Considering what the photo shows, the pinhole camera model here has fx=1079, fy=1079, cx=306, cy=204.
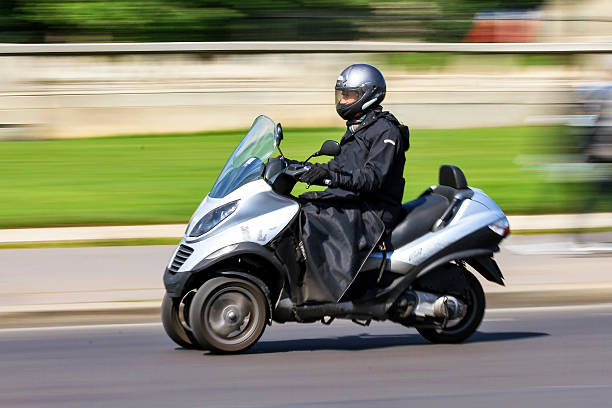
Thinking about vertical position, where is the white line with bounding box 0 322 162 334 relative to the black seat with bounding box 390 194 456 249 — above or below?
below

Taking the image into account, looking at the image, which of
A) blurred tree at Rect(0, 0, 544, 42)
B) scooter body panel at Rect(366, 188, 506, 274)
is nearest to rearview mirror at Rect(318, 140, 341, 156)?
scooter body panel at Rect(366, 188, 506, 274)

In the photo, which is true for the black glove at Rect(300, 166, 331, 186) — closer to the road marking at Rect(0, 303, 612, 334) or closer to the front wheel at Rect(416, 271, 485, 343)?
the front wheel at Rect(416, 271, 485, 343)

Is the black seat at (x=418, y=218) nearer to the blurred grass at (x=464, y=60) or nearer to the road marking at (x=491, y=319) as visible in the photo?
the road marking at (x=491, y=319)

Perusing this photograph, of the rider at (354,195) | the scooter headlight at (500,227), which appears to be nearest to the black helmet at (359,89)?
the rider at (354,195)

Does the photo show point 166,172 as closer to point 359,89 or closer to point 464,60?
point 464,60

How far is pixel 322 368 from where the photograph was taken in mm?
6199

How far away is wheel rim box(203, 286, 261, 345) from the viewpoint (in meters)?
6.32

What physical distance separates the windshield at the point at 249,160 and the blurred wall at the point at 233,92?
11.8 meters

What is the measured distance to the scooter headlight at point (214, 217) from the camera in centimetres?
626

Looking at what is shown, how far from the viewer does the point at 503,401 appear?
215 inches

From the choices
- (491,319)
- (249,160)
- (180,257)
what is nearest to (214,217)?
(180,257)

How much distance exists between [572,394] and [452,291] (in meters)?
1.30

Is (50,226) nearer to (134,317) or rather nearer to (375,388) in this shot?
(134,317)

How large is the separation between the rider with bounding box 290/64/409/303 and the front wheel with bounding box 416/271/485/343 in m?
0.68
